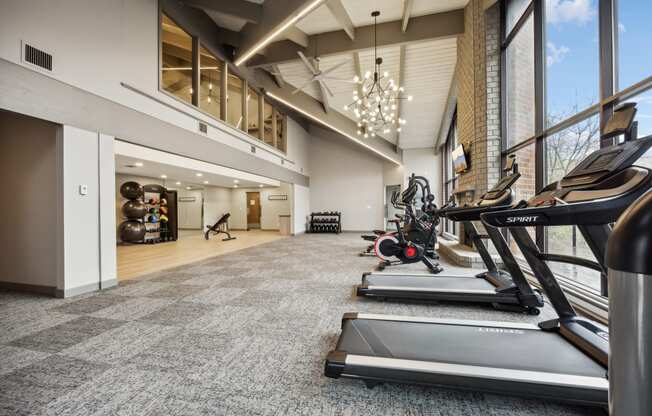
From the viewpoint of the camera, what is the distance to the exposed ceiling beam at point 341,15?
5.14m

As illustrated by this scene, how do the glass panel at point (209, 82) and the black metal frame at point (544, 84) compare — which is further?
the glass panel at point (209, 82)

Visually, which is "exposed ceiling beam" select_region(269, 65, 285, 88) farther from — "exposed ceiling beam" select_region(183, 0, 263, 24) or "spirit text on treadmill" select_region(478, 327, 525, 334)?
"spirit text on treadmill" select_region(478, 327, 525, 334)

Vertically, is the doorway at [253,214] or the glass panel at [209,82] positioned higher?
the glass panel at [209,82]

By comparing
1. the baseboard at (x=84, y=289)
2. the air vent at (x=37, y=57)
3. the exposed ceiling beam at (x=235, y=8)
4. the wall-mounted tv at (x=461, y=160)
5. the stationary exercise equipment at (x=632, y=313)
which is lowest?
the baseboard at (x=84, y=289)

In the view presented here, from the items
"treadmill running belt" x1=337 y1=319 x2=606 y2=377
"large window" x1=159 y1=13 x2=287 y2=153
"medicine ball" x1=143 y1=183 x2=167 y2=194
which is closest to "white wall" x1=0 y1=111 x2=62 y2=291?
"large window" x1=159 y1=13 x2=287 y2=153

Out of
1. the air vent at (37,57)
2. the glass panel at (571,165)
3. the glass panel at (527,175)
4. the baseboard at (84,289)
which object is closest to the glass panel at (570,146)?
the glass panel at (571,165)

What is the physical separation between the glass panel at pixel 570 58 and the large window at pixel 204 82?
18.9 ft

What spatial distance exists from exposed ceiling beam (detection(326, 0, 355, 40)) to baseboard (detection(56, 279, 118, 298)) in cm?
555

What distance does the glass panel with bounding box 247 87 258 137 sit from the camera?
8594 mm

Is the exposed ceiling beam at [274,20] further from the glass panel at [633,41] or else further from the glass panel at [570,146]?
the glass panel at [570,146]

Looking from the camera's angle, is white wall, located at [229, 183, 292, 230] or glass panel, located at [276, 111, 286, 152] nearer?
glass panel, located at [276, 111, 286, 152]

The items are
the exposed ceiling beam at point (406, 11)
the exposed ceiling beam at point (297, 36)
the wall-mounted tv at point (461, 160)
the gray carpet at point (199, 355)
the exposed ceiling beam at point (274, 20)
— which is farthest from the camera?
the exposed ceiling beam at point (297, 36)

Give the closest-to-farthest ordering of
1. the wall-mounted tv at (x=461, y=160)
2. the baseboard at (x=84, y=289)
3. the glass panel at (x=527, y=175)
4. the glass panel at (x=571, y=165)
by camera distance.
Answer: the glass panel at (x=571, y=165), the baseboard at (x=84, y=289), the glass panel at (x=527, y=175), the wall-mounted tv at (x=461, y=160)

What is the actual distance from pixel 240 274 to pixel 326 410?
3280 millimetres
